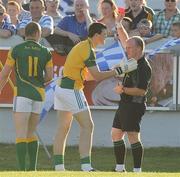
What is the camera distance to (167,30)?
16188 millimetres

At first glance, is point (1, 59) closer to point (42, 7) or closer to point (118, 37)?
point (42, 7)

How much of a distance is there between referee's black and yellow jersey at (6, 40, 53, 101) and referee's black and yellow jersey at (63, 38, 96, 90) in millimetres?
396

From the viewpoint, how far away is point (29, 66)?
41.5 ft

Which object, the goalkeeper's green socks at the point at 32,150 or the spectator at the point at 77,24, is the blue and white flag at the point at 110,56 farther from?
the goalkeeper's green socks at the point at 32,150

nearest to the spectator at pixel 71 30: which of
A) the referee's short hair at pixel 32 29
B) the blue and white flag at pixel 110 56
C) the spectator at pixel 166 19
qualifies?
the blue and white flag at pixel 110 56

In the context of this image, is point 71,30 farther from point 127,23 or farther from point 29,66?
point 29,66

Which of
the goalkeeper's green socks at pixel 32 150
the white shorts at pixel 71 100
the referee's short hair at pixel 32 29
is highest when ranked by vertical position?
the referee's short hair at pixel 32 29

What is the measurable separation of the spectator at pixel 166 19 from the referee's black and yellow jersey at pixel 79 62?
343 centimetres

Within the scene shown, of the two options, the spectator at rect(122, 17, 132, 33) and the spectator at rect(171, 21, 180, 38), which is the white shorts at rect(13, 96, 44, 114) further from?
the spectator at rect(171, 21, 180, 38)

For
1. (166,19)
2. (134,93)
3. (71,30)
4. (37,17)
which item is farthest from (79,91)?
(166,19)

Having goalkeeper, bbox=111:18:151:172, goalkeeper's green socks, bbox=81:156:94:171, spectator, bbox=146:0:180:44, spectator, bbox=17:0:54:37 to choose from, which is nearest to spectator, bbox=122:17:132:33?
spectator, bbox=146:0:180:44

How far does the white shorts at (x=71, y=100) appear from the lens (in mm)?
13016

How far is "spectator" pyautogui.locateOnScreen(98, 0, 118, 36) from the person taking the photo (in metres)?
15.6

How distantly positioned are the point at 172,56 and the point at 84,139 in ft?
11.0
